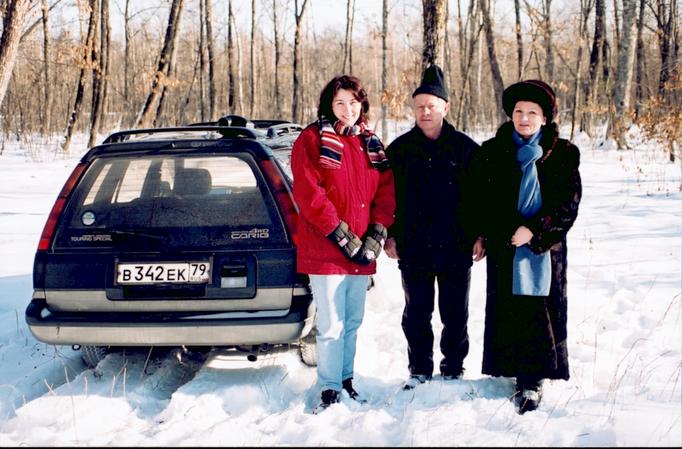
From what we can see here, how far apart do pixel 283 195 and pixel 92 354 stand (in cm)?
175

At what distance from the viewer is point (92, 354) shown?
3.77 meters

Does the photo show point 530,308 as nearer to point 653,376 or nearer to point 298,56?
point 653,376

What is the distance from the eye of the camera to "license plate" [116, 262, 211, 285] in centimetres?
316

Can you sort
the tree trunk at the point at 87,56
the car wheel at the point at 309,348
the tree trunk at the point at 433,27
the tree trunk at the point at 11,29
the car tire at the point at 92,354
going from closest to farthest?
the car wheel at the point at 309,348
the car tire at the point at 92,354
the tree trunk at the point at 433,27
the tree trunk at the point at 11,29
the tree trunk at the point at 87,56

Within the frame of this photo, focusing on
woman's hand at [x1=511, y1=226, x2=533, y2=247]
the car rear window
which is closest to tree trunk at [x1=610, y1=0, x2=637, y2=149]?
woman's hand at [x1=511, y1=226, x2=533, y2=247]

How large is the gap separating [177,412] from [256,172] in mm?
1397

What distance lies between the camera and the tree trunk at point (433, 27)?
6.69 meters

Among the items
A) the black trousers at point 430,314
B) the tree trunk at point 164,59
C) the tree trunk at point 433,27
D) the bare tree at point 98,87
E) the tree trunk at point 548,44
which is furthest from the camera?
the tree trunk at point 548,44

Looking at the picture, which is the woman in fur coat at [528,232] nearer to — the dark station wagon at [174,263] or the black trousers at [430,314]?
the black trousers at [430,314]

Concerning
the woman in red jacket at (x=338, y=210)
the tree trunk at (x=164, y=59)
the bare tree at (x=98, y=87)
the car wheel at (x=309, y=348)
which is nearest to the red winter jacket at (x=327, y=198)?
the woman in red jacket at (x=338, y=210)

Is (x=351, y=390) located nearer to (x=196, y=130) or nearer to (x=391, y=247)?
(x=391, y=247)

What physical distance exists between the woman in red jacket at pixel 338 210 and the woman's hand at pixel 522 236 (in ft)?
2.31

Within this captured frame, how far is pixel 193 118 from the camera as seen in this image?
4319 centimetres

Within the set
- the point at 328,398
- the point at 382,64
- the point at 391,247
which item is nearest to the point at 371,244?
the point at 391,247
